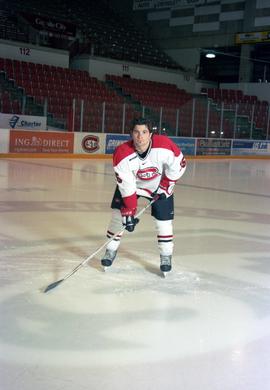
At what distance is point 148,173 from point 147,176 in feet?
0.10

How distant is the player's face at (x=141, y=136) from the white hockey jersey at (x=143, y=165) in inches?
3.1

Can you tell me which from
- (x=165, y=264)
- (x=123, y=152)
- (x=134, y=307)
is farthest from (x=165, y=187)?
(x=134, y=307)

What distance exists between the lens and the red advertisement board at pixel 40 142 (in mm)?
13805

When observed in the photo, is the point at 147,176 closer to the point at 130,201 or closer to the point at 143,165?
the point at 143,165

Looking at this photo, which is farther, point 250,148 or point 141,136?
point 250,148

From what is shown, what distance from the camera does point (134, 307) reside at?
302cm

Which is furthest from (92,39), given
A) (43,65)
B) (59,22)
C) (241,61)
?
(241,61)

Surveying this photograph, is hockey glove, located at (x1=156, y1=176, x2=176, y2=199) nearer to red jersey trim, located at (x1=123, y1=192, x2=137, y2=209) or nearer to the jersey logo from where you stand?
the jersey logo

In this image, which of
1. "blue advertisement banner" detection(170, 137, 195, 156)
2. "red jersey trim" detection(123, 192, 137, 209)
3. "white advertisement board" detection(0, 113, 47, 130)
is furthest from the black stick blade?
"blue advertisement banner" detection(170, 137, 195, 156)

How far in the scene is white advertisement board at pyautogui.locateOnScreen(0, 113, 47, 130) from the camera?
45.5 feet

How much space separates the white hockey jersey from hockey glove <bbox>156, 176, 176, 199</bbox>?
2 cm

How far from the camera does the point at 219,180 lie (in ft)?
35.6

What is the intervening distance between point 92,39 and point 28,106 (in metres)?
9.03

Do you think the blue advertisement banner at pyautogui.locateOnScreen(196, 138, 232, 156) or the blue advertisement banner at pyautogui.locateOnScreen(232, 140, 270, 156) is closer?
the blue advertisement banner at pyautogui.locateOnScreen(196, 138, 232, 156)
